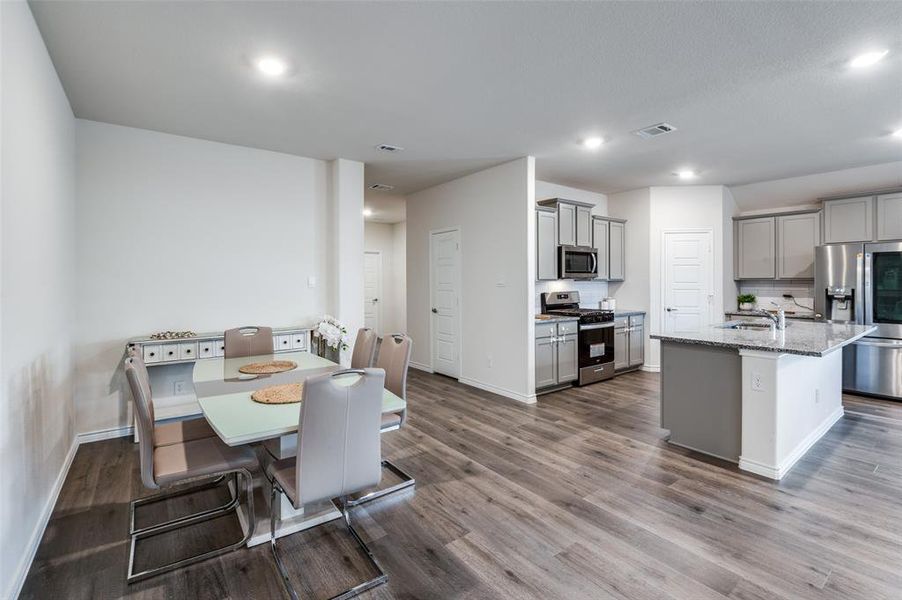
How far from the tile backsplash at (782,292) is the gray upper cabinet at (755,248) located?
288mm

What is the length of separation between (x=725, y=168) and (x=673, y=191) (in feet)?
3.30

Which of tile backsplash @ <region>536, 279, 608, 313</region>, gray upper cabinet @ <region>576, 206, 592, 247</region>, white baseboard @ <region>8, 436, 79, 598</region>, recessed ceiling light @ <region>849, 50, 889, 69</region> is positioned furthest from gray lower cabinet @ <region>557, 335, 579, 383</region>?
white baseboard @ <region>8, 436, 79, 598</region>

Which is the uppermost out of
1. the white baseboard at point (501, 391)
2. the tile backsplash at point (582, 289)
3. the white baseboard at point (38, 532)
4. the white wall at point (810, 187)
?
the white wall at point (810, 187)

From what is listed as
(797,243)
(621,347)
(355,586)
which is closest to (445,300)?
(621,347)

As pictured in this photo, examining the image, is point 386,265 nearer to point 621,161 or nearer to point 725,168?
point 621,161

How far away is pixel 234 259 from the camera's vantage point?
4.32 metres

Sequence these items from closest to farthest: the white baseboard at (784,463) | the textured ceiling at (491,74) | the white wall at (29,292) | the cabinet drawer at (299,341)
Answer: the white wall at (29,292) → the textured ceiling at (491,74) → the white baseboard at (784,463) → the cabinet drawer at (299,341)

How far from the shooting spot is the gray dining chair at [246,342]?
11.6ft

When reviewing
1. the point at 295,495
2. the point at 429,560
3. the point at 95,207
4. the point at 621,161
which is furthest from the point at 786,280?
the point at 95,207

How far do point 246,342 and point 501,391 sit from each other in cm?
281

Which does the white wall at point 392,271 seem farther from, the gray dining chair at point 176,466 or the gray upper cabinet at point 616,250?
the gray dining chair at point 176,466

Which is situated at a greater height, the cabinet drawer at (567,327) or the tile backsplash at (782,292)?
the tile backsplash at (782,292)

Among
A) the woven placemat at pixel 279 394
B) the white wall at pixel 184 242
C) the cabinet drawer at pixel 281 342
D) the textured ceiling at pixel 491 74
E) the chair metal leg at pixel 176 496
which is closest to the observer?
the woven placemat at pixel 279 394

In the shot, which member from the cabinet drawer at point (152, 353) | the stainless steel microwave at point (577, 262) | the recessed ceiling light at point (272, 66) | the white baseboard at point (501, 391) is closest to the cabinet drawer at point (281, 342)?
the cabinet drawer at point (152, 353)
